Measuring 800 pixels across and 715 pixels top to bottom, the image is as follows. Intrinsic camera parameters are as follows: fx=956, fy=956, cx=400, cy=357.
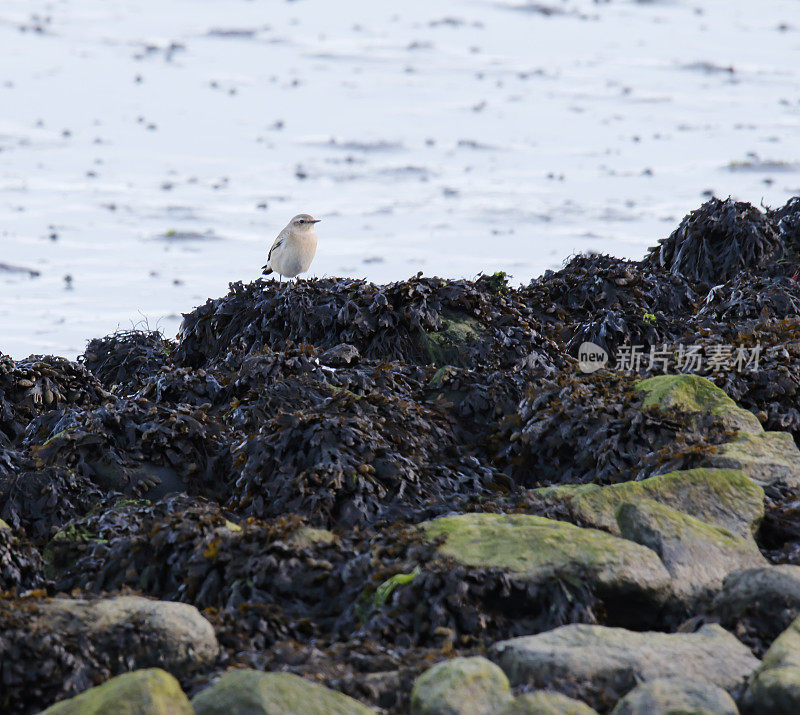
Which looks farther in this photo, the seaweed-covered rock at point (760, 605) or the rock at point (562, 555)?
the rock at point (562, 555)

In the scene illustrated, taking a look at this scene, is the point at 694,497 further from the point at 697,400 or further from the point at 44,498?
the point at 44,498

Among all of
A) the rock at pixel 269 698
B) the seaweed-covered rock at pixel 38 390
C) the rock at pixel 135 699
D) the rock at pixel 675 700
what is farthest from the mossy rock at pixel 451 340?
the rock at pixel 135 699

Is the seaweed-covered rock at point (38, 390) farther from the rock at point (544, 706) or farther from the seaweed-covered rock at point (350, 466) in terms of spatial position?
the rock at point (544, 706)

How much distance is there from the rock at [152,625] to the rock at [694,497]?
1712 millimetres

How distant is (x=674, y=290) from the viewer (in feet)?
27.8

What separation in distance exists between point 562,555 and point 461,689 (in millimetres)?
1050

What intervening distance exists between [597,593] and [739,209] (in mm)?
6627

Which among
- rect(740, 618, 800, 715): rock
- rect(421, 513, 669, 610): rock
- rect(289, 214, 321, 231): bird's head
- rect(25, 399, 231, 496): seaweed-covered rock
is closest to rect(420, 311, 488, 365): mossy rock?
rect(289, 214, 321, 231): bird's head

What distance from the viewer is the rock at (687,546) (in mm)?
3721

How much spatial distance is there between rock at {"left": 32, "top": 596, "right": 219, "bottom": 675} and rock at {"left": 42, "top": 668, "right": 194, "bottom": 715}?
1.69 feet

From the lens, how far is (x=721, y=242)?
920cm

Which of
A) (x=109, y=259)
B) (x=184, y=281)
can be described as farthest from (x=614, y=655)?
(x=109, y=259)

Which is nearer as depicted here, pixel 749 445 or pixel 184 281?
pixel 749 445

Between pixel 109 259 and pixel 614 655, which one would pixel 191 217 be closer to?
pixel 109 259
